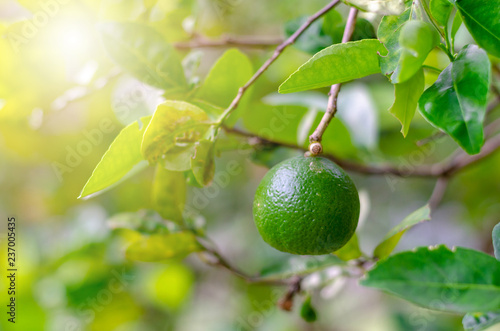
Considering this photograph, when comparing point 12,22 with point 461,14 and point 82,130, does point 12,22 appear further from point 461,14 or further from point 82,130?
point 461,14

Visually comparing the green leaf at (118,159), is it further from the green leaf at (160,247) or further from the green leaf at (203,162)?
the green leaf at (160,247)

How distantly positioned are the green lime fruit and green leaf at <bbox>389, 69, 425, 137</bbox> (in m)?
0.12

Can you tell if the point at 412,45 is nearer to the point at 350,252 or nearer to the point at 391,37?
the point at 391,37

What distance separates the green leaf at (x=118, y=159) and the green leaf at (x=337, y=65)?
0.25 m

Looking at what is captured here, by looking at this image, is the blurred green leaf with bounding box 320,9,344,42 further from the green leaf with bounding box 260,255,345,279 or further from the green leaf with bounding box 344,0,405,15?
the green leaf with bounding box 260,255,345,279

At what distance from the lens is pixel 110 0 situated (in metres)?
1.01

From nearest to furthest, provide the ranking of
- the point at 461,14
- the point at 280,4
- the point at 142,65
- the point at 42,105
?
the point at 461,14 < the point at 142,65 < the point at 42,105 < the point at 280,4

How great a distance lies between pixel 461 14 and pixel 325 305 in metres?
2.01

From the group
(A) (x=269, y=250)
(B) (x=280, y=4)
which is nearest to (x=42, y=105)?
(A) (x=269, y=250)

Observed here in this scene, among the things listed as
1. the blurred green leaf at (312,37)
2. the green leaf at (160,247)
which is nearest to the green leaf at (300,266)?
the green leaf at (160,247)

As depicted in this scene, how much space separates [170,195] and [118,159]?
32 cm

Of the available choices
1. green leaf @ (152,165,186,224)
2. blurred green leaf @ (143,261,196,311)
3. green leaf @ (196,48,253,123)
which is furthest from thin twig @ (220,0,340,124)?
blurred green leaf @ (143,261,196,311)

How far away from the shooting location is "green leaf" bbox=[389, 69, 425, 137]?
0.56 metres

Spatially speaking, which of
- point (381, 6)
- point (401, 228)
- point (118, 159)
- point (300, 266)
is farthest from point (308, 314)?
point (381, 6)
